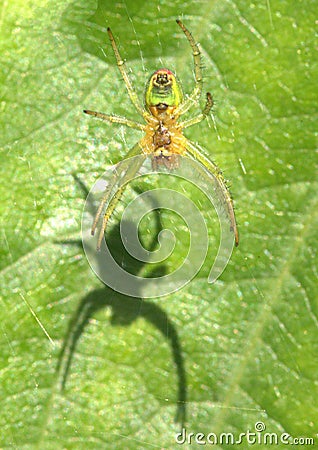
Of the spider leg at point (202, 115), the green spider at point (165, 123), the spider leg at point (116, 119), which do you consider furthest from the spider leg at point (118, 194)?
the spider leg at point (202, 115)

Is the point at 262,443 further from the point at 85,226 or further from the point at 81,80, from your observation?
the point at 81,80

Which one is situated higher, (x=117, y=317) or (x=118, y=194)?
(x=118, y=194)

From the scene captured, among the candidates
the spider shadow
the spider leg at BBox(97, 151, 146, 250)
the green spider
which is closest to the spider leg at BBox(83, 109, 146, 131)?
the green spider

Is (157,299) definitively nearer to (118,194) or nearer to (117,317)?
(117,317)

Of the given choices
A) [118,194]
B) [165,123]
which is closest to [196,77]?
[165,123]

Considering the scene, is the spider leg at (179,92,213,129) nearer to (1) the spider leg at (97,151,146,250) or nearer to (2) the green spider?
(2) the green spider

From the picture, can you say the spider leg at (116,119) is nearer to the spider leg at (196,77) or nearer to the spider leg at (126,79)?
the spider leg at (126,79)

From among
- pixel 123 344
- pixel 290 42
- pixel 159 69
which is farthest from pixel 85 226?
pixel 290 42
